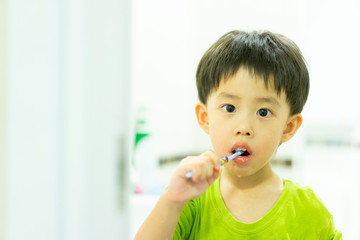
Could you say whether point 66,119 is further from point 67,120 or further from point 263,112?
point 263,112

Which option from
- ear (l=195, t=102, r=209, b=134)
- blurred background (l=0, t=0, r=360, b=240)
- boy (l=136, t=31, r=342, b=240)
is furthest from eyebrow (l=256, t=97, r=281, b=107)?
blurred background (l=0, t=0, r=360, b=240)

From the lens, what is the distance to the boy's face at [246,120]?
0.66m

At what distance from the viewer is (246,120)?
650 mm

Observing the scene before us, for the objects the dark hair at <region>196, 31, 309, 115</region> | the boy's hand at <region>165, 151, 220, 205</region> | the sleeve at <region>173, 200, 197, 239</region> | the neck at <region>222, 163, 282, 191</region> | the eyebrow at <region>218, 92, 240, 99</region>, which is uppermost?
the dark hair at <region>196, 31, 309, 115</region>

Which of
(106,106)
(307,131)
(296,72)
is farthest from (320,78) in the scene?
(106,106)

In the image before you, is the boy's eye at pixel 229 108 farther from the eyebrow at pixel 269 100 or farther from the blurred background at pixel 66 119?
the blurred background at pixel 66 119

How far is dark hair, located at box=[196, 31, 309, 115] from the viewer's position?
0.67 m

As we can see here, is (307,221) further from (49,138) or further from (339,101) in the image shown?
(339,101)

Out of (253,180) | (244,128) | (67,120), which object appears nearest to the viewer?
(67,120)

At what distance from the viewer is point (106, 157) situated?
1.52 feet

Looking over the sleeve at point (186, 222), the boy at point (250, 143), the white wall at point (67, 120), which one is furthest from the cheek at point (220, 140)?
the white wall at point (67, 120)

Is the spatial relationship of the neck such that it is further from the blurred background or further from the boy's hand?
the blurred background

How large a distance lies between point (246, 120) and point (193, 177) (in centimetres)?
15

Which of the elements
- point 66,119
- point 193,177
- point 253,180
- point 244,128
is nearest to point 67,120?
point 66,119
